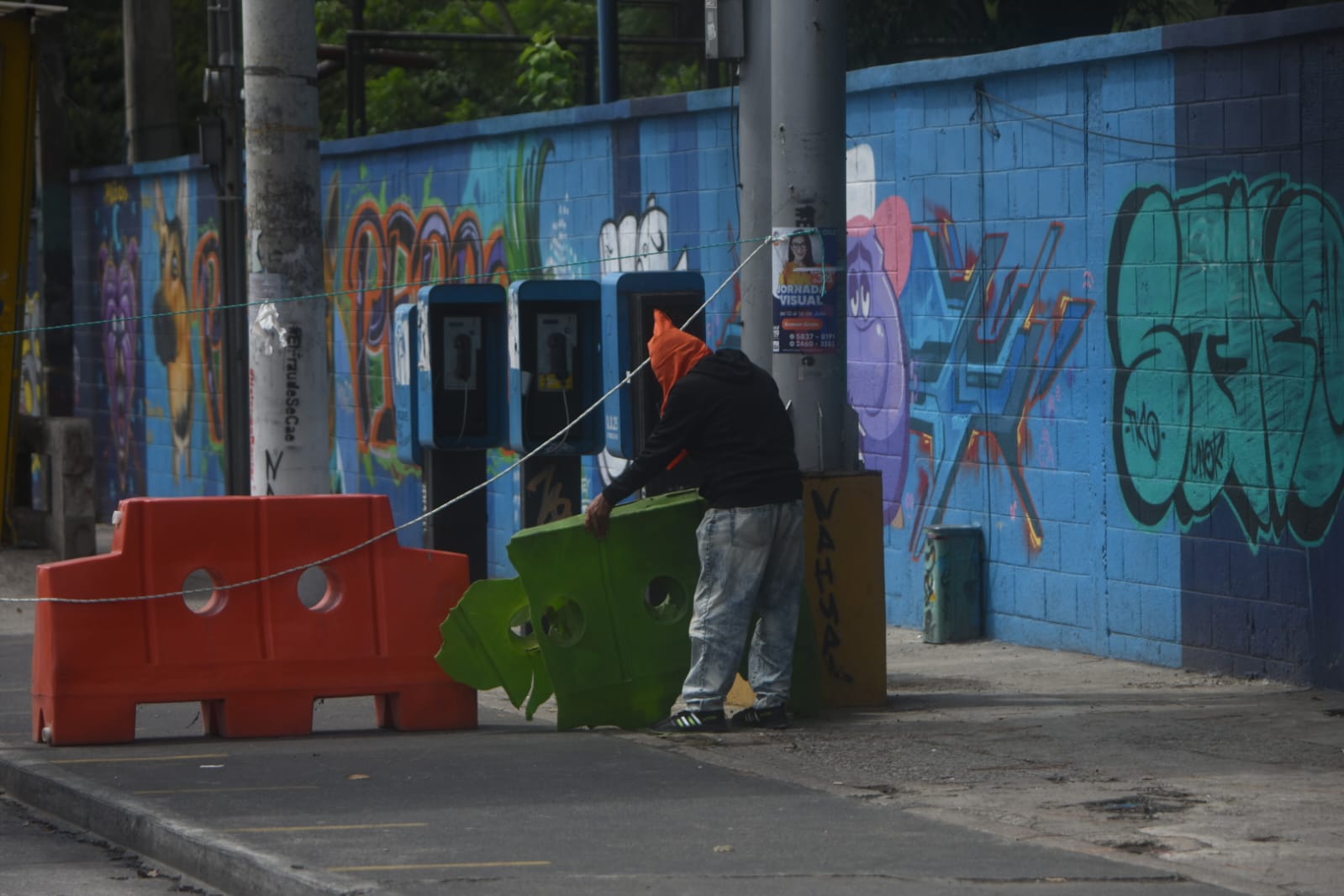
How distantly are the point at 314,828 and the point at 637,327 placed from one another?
12.5 ft

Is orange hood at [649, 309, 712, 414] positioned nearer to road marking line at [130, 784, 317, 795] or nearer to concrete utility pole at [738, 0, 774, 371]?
concrete utility pole at [738, 0, 774, 371]

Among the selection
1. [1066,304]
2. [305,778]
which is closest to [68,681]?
[305,778]

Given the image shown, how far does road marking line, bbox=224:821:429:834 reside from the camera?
266 inches

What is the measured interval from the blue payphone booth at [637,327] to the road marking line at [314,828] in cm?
335

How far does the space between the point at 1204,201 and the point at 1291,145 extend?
0.62 metres

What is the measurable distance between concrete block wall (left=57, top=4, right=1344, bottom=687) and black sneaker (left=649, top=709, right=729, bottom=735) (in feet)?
8.46

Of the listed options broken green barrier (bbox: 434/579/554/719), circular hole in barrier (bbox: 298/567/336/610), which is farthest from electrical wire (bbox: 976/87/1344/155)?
circular hole in barrier (bbox: 298/567/336/610)

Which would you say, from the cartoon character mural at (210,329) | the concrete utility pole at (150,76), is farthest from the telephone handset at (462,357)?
the concrete utility pole at (150,76)

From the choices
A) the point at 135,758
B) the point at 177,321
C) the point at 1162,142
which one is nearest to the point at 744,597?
the point at 135,758

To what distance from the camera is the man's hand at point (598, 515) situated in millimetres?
8484

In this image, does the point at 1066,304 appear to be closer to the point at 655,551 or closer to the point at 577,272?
the point at 655,551

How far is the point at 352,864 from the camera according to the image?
20.5 feet

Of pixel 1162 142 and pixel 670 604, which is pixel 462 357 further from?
pixel 1162 142

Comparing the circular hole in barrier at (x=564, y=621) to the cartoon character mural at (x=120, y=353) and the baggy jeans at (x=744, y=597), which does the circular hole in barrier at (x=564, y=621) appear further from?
the cartoon character mural at (x=120, y=353)
